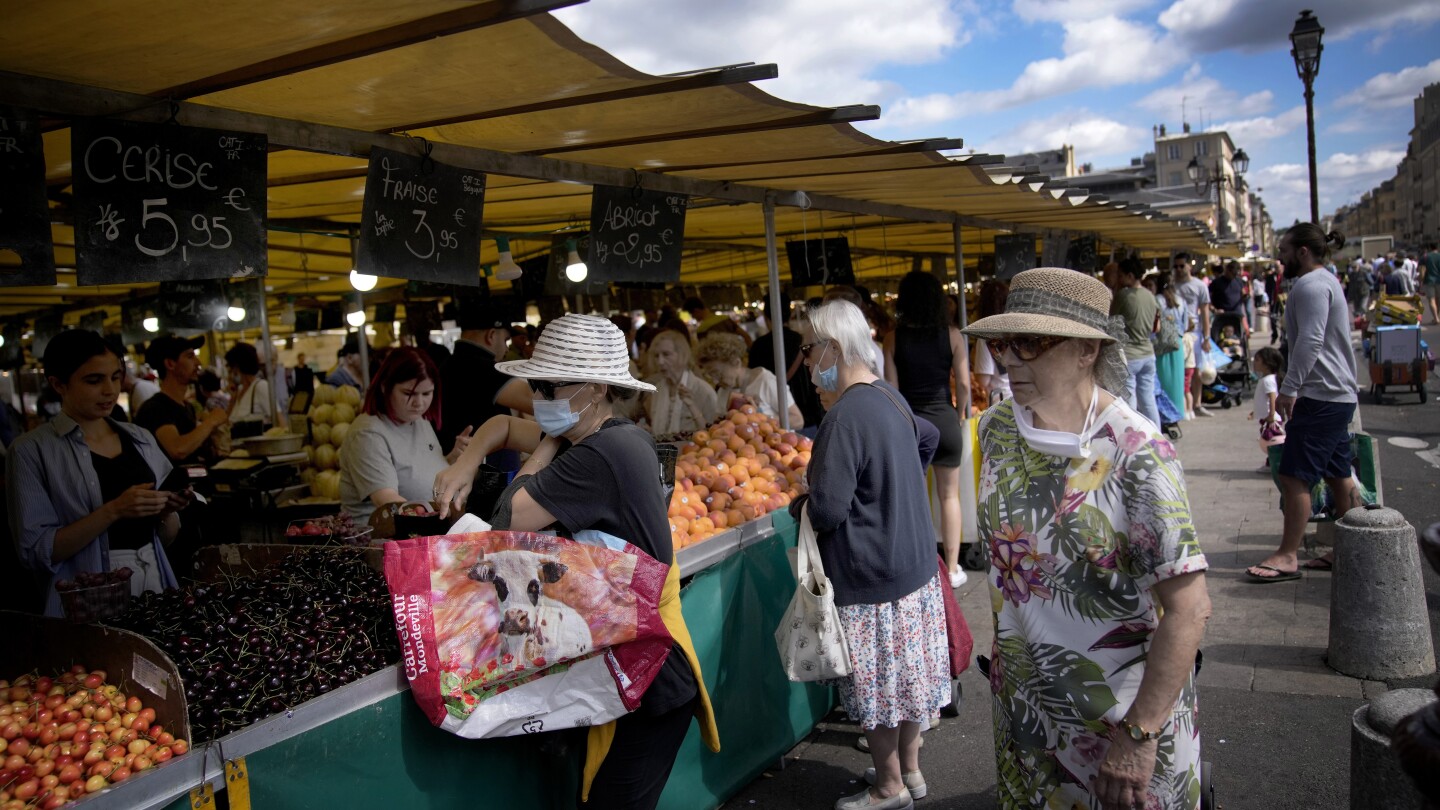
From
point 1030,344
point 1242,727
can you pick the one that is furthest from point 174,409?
point 1242,727

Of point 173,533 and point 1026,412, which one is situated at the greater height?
point 1026,412

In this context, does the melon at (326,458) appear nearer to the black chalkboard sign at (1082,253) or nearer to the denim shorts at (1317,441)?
the denim shorts at (1317,441)

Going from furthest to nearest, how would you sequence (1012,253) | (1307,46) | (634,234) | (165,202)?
1. (1307,46)
2. (1012,253)
3. (634,234)
4. (165,202)

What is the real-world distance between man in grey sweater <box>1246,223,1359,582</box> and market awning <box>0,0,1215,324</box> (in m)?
1.93

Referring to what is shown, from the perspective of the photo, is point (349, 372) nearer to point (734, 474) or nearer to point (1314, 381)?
point (734, 474)

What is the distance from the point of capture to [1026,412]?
8.39 ft

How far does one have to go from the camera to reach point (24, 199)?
2660mm

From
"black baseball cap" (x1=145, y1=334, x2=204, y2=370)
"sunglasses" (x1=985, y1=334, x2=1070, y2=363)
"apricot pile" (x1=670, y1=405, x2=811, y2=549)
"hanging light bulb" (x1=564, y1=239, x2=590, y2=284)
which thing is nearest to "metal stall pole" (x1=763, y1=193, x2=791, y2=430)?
"apricot pile" (x1=670, y1=405, x2=811, y2=549)

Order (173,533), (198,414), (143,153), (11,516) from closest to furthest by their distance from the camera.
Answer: (143,153) → (11,516) → (173,533) → (198,414)

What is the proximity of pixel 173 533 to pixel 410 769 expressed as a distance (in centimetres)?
224

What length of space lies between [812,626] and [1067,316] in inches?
67.1

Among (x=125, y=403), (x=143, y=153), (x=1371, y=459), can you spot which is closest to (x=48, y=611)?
(x=143, y=153)

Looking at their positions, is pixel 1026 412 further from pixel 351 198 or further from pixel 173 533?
pixel 351 198

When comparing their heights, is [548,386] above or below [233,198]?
below
